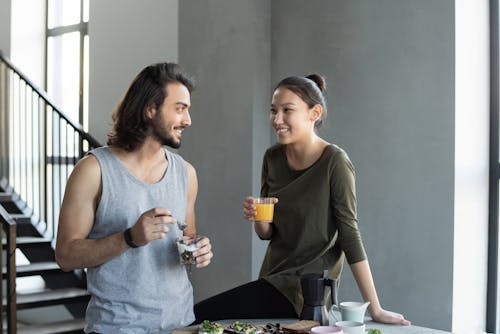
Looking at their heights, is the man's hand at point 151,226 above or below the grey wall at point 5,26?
below

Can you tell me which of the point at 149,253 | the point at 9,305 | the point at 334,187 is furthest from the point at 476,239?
the point at 9,305

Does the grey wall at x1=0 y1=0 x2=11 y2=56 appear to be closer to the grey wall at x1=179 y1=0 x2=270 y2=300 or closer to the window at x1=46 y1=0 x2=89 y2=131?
the window at x1=46 y1=0 x2=89 y2=131

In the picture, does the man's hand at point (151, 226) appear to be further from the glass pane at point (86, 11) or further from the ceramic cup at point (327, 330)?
the glass pane at point (86, 11)

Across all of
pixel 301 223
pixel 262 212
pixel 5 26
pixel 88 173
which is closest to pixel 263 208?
pixel 262 212

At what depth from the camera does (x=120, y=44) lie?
6398mm

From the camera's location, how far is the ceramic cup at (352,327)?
6.80 ft

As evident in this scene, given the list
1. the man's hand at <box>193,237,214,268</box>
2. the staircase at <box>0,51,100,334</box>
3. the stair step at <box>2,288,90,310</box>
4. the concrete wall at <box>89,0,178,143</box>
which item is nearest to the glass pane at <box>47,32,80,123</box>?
the staircase at <box>0,51,100,334</box>

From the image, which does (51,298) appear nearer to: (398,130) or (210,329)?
(398,130)

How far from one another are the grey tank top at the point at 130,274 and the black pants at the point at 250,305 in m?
0.35

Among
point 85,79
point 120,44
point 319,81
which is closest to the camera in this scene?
point 319,81

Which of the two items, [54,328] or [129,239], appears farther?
[54,328]

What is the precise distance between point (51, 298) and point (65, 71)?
3246 mm

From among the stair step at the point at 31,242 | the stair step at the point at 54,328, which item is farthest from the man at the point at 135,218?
the stair step at the point at 31,242

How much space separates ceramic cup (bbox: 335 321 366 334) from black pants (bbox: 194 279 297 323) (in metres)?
0.56
